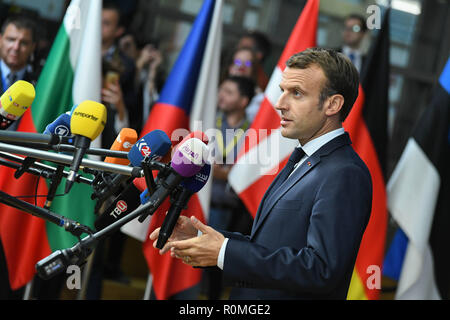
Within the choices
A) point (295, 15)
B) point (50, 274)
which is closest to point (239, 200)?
point (295, 15)

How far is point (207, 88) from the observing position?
184 inches

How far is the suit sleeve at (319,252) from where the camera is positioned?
6.13 feet

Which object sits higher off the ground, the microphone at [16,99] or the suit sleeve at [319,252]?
the microphone at [16,99]

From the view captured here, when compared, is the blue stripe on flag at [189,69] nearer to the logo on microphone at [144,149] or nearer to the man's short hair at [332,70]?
the man's short hair at [332,70]

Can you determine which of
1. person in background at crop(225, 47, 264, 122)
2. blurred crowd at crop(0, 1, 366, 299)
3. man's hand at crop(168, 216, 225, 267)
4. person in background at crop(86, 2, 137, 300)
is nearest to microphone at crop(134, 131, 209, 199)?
man's hand at crop(168, 216, 225, 267)

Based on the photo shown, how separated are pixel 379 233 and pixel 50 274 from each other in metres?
3.08

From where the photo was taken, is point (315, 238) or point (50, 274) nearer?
point (50, 274)

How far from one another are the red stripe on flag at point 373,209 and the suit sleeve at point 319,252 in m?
2.45

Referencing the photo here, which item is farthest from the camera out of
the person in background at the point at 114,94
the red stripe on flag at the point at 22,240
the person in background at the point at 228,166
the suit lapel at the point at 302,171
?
the person in background at the point at 228,166

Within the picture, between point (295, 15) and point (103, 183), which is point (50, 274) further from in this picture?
point (295, 15)

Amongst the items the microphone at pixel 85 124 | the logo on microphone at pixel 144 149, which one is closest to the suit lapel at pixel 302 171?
the logo on microphone at pixel 144 149
